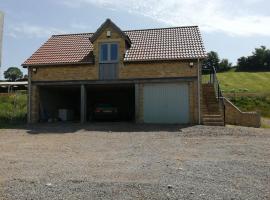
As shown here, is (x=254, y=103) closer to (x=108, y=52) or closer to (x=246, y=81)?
(x=108, y=52)

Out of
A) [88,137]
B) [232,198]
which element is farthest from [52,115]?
[232,198]

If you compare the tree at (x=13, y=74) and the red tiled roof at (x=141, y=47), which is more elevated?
the tree at (x=13, y=74)

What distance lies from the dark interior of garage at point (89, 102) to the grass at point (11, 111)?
6.34 feet

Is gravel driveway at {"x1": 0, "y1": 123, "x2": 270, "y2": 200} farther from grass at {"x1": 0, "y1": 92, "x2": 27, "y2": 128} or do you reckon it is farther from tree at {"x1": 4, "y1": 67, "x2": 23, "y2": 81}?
tree at {"x1": 4, "y1": 67, "x2": 23, "y2": 81}

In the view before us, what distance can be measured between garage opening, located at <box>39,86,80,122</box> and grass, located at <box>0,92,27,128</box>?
5.17 feet

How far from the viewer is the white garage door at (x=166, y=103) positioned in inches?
851

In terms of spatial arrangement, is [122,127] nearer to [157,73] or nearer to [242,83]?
[157,73]

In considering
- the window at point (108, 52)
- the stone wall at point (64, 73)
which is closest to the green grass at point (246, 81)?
the window at point (108, 52)

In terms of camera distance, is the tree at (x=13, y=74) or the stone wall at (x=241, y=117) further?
the tree at (x=13, y=74)

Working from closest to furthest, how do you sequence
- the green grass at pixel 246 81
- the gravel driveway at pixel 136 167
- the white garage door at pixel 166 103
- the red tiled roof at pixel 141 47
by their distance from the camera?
1. the gravel driveway at pixel 136 167
2. the white garage door at pixel 166 103
3. the red tiled roof at pixel 141 47
4. the green grass at pixel 246 81

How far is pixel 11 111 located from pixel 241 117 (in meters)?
16.5

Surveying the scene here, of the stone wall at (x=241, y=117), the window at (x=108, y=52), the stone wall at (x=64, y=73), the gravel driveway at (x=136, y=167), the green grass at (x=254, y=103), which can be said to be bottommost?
the gravel driveway at (x=136, y=167)

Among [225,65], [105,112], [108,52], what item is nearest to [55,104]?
[105,112]

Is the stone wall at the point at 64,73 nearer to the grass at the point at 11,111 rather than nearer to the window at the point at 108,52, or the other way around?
the window at the point at 108,52
